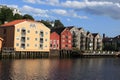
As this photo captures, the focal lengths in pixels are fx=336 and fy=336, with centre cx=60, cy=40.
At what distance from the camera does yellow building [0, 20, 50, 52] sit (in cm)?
11631

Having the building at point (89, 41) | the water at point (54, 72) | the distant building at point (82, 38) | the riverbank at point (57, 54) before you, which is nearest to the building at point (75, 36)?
the distant building at point (82, 38)

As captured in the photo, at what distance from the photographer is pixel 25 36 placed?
120062mm

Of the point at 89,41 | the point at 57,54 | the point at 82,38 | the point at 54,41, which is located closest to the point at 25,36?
the point at 57,54

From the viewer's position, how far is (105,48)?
623 feet

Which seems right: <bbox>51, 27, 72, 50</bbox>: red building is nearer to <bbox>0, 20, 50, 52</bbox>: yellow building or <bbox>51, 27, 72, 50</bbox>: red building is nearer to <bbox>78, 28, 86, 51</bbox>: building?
<bbox>0, 20, 50, 52</bbox>: yellow building

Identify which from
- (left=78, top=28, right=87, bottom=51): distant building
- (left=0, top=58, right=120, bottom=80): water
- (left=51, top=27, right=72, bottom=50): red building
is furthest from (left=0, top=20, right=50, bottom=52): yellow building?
(left=0, top=58, right=120, bottom=80): water

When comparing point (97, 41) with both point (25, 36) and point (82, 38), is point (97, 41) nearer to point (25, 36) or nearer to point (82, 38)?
point (82, 38)

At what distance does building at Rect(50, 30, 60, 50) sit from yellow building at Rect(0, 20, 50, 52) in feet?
23.4

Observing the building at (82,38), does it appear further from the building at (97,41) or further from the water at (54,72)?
the water at (54,72)

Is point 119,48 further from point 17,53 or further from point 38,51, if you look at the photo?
point 17,53

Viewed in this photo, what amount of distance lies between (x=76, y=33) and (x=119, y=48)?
42426mm

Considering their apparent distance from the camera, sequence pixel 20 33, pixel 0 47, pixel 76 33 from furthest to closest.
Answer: pixel 76 33 → pixel 20 33 → pixel 0 47

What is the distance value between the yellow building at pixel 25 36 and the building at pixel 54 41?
712cm

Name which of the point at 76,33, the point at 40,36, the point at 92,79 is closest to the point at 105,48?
the point at 76,33
